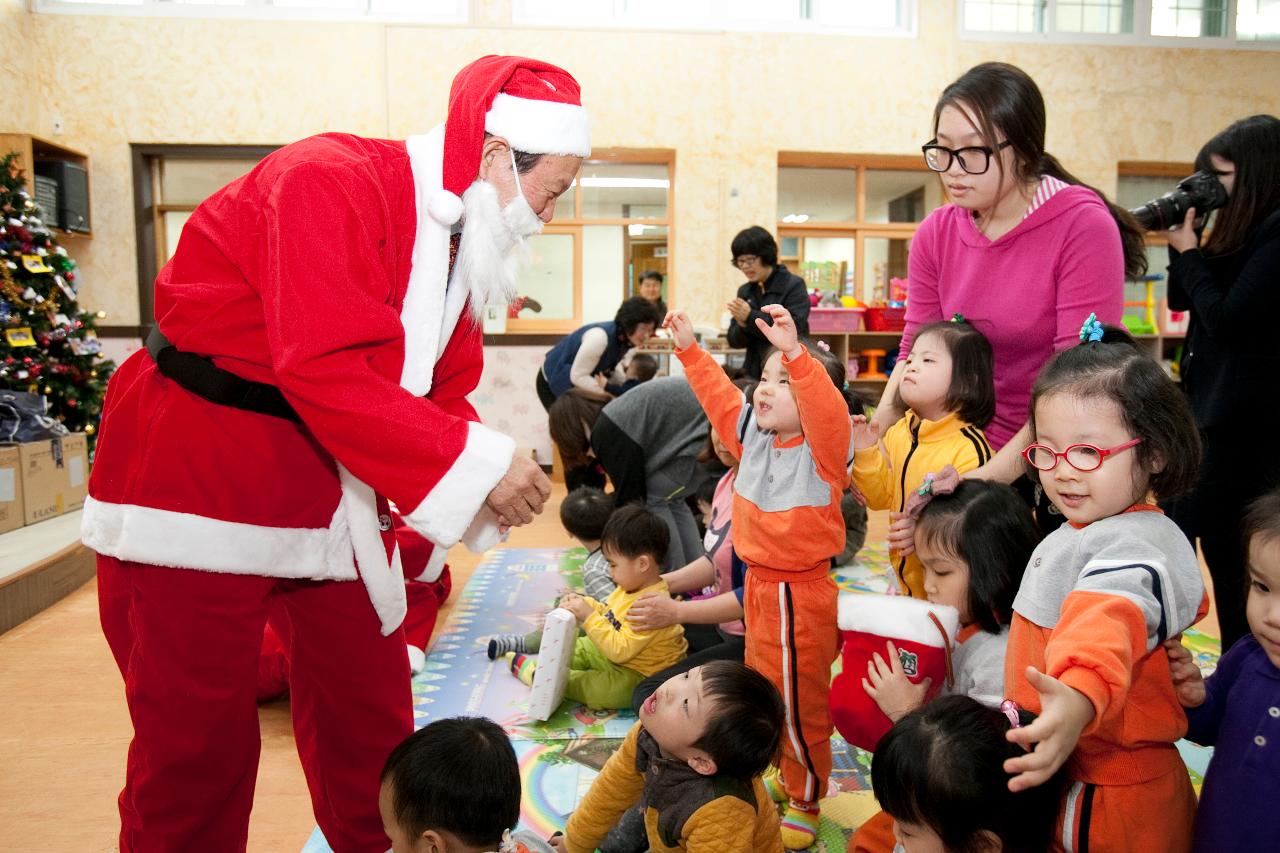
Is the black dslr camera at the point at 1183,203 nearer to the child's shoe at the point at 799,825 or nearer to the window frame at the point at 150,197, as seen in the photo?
the child's shoe at the point at 799,825

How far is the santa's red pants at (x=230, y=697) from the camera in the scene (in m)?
1.21

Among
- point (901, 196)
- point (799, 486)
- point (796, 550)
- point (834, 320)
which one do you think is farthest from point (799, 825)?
point (901, 196)

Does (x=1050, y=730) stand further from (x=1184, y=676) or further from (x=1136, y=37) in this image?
(x=1136, y=37)

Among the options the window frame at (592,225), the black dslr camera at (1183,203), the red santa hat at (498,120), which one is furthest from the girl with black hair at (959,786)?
the window frame at (592,225)

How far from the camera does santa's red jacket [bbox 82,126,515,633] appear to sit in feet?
3.63

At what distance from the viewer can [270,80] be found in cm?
650

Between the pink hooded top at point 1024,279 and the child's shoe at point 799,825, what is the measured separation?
900 millimetres

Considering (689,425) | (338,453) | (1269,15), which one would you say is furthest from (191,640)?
(1269,15)

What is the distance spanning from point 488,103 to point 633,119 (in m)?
5.72

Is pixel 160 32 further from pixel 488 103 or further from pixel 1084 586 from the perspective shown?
pixel 1084 586

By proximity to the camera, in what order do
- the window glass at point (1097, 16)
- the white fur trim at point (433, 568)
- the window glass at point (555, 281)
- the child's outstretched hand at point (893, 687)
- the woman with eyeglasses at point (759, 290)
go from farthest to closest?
the window glass at point (555, 281)
the window glass at point (1097, 16)
the woman with eyeglasses at point (759, 290)
the white fur trim at point (433, 568)
the child's outstretched hand at point (893, 687)

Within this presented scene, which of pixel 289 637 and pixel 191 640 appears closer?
pixel 191 640

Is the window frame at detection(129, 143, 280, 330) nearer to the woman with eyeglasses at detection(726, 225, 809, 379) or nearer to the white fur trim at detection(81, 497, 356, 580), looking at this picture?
the woman with eyeglasses at detection(726, 225, 809, 379)

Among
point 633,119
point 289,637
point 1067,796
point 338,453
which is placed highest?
point 633,119
